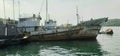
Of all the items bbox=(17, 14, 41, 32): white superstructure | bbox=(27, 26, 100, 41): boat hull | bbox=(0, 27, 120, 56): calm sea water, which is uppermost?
bbox=(17, 14, 41, 32): white superstructure

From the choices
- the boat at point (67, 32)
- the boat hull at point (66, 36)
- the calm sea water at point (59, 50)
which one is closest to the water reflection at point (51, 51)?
the calm sea water at point (59, 50)

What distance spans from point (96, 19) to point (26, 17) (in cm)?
1335

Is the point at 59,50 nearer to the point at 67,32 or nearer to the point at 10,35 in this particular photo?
the point at 10,35

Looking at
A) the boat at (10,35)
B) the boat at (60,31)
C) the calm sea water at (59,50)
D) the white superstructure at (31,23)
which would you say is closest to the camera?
the calm sea water at (59,50)

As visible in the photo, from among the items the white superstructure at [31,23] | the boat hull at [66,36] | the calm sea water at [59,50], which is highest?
the white superstructure at [31,23]

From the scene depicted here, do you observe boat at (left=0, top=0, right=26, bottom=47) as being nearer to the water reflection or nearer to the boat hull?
the water reflection

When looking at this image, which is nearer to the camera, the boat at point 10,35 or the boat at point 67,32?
the boat at point 10,35

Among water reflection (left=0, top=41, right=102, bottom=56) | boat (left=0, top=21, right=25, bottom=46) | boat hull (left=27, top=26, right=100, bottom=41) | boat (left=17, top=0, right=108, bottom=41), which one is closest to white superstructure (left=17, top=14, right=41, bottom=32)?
boat (left=17, top=0, right=108, bottom=41)

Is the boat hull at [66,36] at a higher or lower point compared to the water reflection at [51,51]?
higher

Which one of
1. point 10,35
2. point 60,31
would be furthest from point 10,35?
point 60,31

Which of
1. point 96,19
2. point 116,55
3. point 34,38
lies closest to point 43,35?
point 34,38

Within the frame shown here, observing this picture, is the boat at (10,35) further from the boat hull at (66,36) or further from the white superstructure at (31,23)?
the white superstructure at (31,23)

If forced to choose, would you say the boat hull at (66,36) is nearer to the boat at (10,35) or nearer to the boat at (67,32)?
the boat at (67,32)

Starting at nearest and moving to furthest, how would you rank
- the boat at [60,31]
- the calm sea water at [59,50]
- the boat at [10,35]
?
the calm sea water at [59,50], the boat at [10,35], the boat at [60,31]
